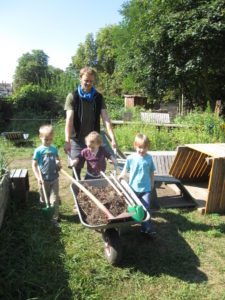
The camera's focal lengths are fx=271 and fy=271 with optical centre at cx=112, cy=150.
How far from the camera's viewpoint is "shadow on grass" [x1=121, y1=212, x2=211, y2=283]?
271 cm

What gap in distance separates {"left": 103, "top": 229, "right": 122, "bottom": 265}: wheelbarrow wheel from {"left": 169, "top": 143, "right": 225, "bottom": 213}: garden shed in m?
1.78

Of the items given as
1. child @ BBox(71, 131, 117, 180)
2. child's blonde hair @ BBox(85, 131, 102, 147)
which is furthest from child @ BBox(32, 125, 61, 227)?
child's blonde hair @ BBox(85, 131, 102, 147)

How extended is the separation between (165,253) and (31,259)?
4.76 feet

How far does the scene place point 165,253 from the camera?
3029mm

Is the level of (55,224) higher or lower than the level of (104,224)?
lower

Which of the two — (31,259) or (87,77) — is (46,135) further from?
(31,259)

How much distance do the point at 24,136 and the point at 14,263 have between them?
7.84 meters

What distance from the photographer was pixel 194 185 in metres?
5.29

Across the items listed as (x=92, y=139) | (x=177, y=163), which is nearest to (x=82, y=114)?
(x=92, y=139)

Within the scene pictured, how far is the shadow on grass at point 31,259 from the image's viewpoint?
2.37m

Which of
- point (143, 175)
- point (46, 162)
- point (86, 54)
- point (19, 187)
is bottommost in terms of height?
point (19, 187)

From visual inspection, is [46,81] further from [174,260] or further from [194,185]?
[174,260]

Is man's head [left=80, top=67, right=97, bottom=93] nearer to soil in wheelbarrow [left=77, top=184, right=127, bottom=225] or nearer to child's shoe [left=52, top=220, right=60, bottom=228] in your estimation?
soil in wheelbarrow [left=77, top=184, right=127, bottom=225]

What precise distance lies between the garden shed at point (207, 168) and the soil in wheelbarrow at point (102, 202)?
1466 millimetres
